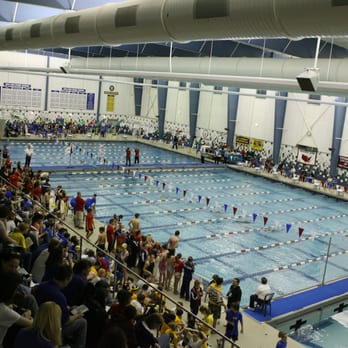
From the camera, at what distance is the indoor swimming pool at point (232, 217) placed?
13.1 meters

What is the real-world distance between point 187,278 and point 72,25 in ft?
18.9

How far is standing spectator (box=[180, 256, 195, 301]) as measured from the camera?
982 cm

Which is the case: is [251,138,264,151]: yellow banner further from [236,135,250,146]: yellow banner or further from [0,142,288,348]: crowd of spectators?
[0,142,288,348]: crowd of spectators

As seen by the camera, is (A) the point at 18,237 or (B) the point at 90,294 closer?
(B) the point at 90,294

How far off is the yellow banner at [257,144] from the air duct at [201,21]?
24.6 m

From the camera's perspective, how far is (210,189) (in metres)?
22.8

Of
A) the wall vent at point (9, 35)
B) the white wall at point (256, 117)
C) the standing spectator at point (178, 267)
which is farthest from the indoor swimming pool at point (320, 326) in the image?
the white wall at point (256, 117)

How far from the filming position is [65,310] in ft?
12.8

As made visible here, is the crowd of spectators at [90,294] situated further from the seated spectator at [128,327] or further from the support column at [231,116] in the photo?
the support column at [231,116]

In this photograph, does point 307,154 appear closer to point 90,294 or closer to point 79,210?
point 79,210

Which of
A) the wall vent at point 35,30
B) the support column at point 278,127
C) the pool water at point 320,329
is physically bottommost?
the pool water at point 320,329

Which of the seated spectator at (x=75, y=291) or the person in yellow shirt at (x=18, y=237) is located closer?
the seated spectator at (x=75, y=291)

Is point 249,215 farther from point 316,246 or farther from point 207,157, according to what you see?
point 207,157

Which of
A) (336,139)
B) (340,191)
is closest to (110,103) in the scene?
(336,139)
